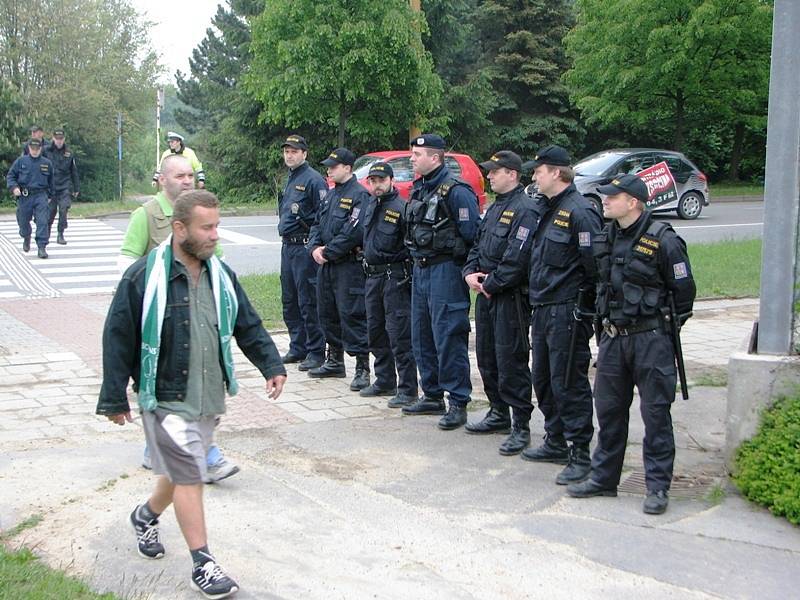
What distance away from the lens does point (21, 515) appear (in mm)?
5125

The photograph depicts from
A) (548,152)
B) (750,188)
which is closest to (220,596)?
(548,152)

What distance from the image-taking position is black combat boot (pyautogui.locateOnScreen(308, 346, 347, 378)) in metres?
8.68

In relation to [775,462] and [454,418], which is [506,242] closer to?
[454,418]

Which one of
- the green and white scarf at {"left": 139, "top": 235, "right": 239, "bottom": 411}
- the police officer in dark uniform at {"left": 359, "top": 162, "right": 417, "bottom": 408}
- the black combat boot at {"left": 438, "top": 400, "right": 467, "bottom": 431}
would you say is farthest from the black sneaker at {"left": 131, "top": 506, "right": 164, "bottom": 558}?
the police officer in dark uniform at {"left": 359, "top": 162, "right": 417, "bottom": 408}

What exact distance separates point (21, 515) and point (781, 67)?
16.2 feet

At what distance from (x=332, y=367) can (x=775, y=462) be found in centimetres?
431

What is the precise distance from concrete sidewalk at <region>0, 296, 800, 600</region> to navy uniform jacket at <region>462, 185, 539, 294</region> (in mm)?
1172

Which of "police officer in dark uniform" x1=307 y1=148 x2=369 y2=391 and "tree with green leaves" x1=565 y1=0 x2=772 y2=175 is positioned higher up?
"tree with green leaves" x1=565 y1=0 x2=772 y2=175

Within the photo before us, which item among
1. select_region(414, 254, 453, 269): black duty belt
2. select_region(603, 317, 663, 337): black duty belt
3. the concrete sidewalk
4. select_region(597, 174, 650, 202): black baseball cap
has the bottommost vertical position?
the concrete sidewalk

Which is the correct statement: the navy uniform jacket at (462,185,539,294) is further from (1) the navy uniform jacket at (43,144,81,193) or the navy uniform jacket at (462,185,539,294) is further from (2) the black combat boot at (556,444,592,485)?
(1) the navy uniform jacket at (43,144,81,193)

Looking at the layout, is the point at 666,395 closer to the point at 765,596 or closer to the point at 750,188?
the point at 765,596

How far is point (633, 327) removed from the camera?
5359 mm

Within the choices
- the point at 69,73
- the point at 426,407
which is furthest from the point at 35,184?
the point at 69,73

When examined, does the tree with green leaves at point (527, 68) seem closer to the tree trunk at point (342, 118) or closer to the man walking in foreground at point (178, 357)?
the tree trunk at point (342, 118)
